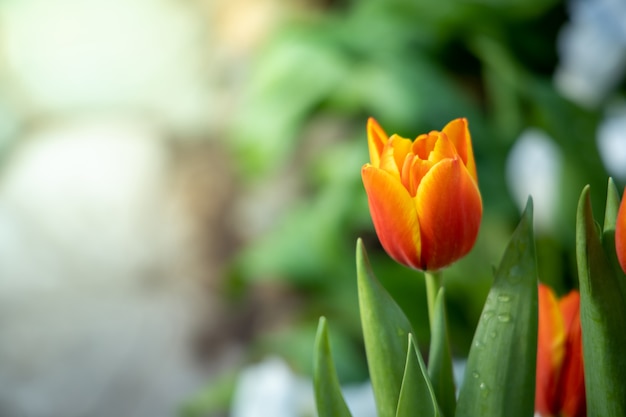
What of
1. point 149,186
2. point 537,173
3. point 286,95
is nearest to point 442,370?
point 537,173

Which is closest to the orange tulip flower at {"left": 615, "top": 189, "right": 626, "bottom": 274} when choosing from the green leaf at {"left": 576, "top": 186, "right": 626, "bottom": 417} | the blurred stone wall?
the green leaf at {"left": 576, "top": 186, "right": 626, "bottom": 417}

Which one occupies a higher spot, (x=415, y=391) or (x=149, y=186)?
(x=149, y=186)

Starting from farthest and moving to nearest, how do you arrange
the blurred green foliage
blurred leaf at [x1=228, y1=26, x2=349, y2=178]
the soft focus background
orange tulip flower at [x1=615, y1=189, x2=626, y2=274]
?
the soft focus background
blurred leaf at [x1=228, y1=26, x2=349, y2=178]
the blurred green foliage
orange tulip flower at [x1=615, y1=189, x2=626, y2=274]

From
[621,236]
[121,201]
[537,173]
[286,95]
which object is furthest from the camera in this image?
[121,201]

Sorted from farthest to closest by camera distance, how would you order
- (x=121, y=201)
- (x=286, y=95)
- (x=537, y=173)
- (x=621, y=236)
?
(x=121, y=201), (x=286, y=95), (x=537, y=173), (x=621, y=236)

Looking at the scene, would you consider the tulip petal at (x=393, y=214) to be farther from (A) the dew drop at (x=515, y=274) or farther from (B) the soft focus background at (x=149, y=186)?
(B) the soft focus background at (x=149, y=186)

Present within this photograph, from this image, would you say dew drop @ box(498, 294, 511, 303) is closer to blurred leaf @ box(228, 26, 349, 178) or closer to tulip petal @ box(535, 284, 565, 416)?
tulip petal @ box(535, 284, 565, 416)

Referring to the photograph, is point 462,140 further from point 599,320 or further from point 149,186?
point 149,186

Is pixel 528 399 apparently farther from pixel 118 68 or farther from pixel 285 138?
pixel 118 68
